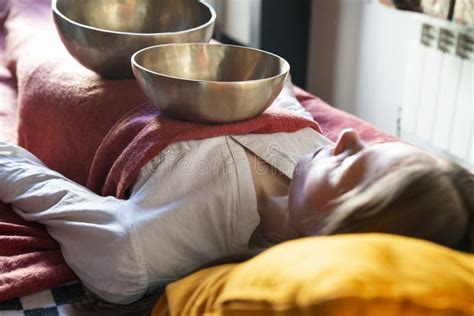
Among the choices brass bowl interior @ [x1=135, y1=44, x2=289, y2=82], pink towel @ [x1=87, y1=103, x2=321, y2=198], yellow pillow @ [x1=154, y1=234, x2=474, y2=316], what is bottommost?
pink towel @ [x1=87, y1=103, x2=321, y2=198]

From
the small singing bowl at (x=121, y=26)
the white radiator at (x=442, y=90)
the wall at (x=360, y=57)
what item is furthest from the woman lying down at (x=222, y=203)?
the wall at (x=360, y=57)

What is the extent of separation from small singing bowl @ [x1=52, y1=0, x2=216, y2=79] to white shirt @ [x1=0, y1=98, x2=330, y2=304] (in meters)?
0.29

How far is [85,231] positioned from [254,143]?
11.1 inches

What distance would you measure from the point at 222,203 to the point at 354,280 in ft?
1.19

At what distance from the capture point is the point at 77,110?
1131mm

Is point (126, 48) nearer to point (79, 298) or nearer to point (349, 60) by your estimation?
point (79, 298)

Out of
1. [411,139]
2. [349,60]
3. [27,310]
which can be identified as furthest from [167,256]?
[349,60]

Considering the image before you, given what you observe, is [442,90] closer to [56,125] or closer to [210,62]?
[210,62]

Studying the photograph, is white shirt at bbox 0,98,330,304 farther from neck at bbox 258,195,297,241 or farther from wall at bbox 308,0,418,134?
wall at bbox 308,0,418,134

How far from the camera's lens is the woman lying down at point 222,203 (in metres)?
0.72

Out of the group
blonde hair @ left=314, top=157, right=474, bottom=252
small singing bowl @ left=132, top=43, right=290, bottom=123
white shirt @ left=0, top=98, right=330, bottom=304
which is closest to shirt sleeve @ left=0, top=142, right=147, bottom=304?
white shirt @ left=0, top=98, right=330, bottom=304

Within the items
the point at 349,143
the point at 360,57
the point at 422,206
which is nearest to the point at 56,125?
the point at 349,143

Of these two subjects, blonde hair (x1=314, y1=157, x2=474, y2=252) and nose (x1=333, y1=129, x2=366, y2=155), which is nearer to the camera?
blonde hair (x1=314, y1=157, x2=474, y2=252)

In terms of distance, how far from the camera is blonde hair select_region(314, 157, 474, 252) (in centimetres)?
69
